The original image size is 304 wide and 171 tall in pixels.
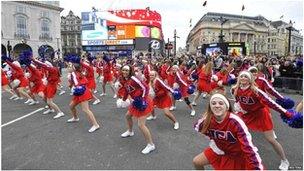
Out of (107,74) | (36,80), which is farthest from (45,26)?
(36,80)

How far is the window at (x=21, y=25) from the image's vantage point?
5939 centimetres

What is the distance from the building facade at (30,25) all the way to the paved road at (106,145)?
48.0 meters

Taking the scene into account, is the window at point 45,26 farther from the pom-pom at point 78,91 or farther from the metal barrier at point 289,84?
the pom-pom at point 78,91

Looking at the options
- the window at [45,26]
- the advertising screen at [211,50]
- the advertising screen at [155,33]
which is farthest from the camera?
the advertising screen at [155,33]

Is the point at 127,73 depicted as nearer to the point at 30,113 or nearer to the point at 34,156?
the point at 34,156

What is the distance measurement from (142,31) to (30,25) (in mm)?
20387

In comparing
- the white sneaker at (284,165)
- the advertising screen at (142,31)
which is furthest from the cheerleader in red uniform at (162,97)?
the advertising screen at (142,31)

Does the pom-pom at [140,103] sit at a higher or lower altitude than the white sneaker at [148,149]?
higher

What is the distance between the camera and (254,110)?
5.31 metres

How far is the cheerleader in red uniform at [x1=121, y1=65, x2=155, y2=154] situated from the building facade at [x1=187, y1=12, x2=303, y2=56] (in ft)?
365

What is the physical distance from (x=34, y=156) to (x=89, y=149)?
94 cm

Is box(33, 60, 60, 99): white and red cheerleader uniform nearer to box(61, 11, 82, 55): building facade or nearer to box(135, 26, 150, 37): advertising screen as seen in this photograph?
box(135, 26, 150, 37): advertising screen

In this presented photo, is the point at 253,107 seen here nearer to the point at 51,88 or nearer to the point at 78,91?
the point at 78,91

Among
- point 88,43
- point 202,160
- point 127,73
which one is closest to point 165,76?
point 127,73
